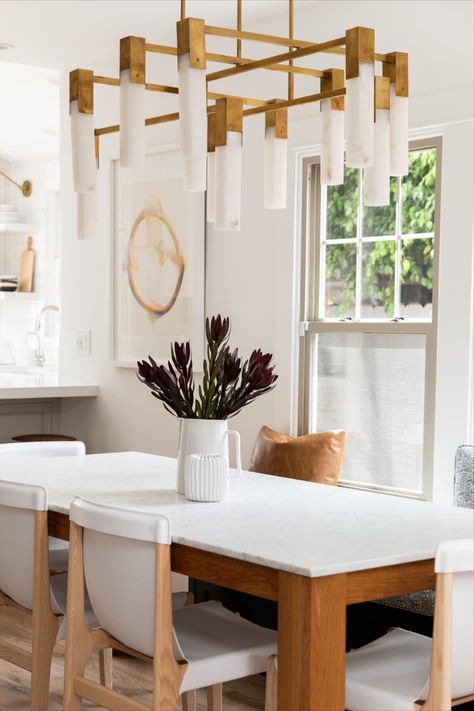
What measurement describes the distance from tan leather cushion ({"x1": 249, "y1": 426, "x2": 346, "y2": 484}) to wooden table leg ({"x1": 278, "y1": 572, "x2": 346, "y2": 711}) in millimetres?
2142

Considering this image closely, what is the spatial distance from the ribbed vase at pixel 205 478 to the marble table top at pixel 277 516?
0.04 m

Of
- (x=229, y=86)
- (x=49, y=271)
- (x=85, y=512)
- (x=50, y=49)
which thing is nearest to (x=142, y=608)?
(x=85, y=512)

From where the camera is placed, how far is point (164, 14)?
4949 millimetres

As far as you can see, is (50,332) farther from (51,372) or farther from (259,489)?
(259,489)

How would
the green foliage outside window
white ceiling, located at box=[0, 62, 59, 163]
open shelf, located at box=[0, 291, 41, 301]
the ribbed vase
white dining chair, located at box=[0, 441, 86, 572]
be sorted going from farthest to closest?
1. open shelf, located at box=[0, 291, 41, 301]
2. white ceiling, located at box=[0, 62, 59, 163]
3. the green foliage outside window
4. white dining chair, located at box=[0, 441, 86, 572]
5. the ribbed vase

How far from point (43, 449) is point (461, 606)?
2260 millimetres

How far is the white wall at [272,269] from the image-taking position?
13.4 feet

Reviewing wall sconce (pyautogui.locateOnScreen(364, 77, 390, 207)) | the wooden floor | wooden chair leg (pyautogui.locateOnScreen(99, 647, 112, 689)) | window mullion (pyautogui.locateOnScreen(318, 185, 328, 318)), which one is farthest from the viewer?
window mullion (pyautogui.locateOnScreen(318, 185, 328, 318))

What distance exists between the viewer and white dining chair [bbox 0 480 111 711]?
2924 mm

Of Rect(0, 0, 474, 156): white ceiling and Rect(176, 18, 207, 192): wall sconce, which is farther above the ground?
Rect(0, 0, 474, 156): white ceiling

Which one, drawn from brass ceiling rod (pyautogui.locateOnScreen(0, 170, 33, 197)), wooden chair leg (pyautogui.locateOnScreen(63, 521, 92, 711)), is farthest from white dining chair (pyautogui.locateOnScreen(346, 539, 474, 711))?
brass ceiling rod (pyautogui.locateOnScreen(0, 170, 33, 197))

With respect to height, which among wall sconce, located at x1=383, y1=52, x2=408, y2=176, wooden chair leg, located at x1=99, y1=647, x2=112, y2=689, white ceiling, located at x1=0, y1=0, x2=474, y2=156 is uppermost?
white ceiling, located at x1=0, y1=0, x2=474, y2=156

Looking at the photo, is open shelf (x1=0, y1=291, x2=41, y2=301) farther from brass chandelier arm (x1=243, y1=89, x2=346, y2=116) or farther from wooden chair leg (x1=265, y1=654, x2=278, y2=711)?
wooden chair leg (x1=265, y1=654, x2=278, y2=711)

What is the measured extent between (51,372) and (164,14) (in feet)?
10.6
